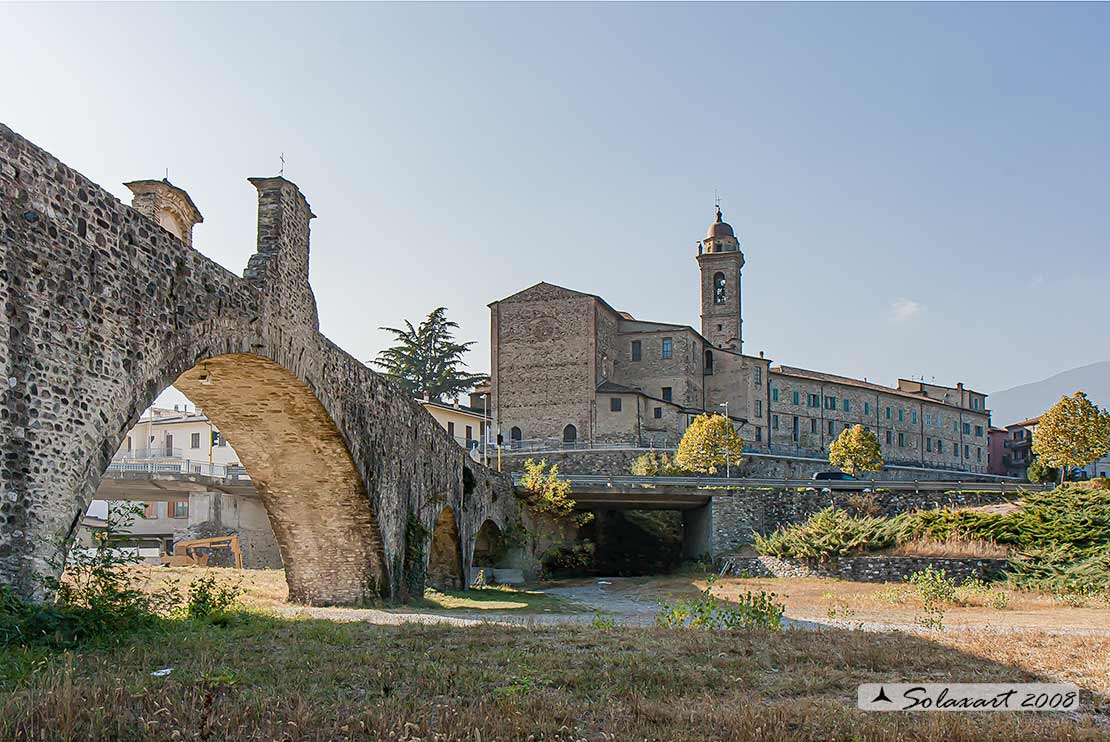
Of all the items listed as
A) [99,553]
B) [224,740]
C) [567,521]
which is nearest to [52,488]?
[99,553]

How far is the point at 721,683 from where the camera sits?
8.11 metres

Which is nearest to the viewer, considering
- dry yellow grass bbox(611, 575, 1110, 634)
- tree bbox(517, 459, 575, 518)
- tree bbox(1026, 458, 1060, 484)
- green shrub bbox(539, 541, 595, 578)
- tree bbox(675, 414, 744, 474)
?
dry yellow grass bbox(611, 575, 1110, 634)

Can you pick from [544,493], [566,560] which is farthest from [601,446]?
[544,493]

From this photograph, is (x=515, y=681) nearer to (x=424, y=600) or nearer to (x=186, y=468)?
(x=424, y=600)

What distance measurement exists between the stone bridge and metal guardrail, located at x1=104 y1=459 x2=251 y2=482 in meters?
17.0

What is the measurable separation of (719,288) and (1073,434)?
3372cm

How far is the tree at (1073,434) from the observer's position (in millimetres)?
50750

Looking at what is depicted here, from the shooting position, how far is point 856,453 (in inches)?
2350

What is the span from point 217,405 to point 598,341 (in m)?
47.8

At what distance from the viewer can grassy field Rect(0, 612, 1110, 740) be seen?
20.3 feet

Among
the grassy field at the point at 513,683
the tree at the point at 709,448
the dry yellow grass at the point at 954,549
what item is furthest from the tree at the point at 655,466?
the grassy field at the point at 513,683

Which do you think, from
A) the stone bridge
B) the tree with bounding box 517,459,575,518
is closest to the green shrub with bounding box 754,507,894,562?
the tree with bounding box 517,459,575,518

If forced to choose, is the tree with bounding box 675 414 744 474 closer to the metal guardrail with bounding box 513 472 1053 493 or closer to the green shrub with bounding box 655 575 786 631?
the metal guardrail with bounding box 513 472 1053 493

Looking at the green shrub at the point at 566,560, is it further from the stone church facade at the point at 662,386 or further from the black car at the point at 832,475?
the black car at the point at 832,475
